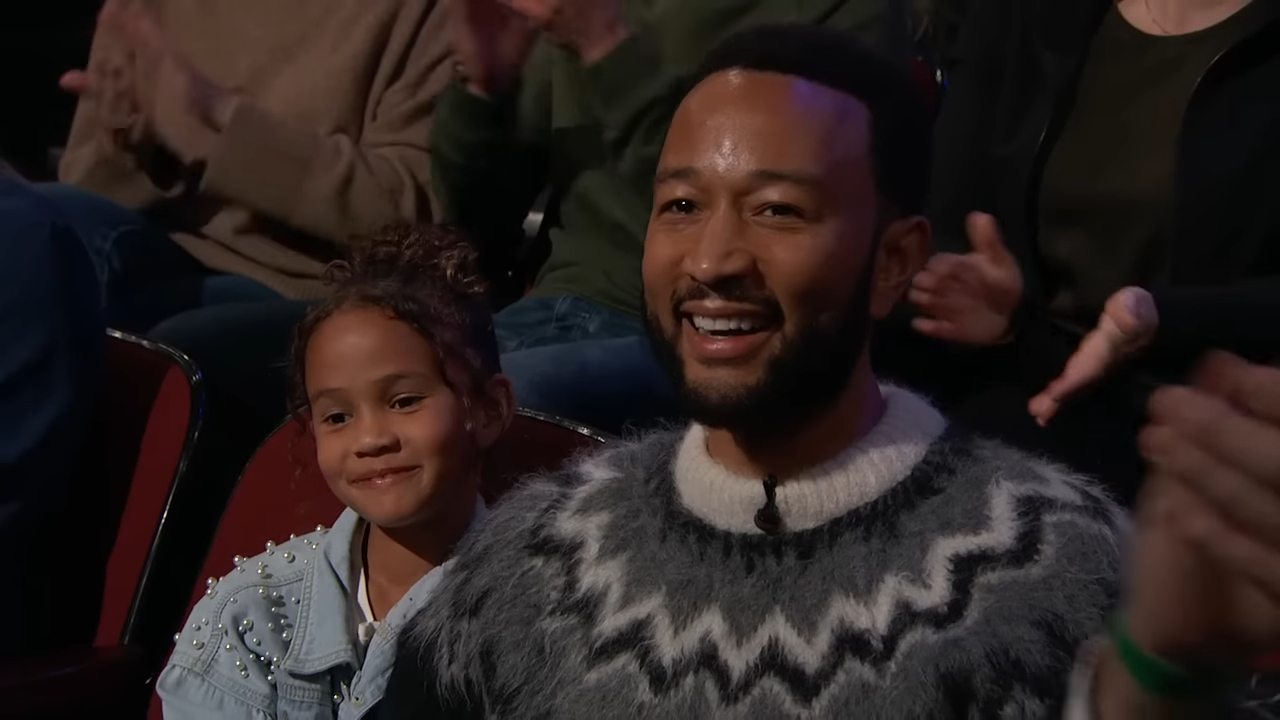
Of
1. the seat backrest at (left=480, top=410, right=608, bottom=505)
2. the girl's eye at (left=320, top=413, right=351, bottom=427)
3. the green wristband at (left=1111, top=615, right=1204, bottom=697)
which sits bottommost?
the seat backrest at (left=480, top=410, right=608, bottom=505)

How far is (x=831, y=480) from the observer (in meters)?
0.84

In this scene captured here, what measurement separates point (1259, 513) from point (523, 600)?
20.0 inches

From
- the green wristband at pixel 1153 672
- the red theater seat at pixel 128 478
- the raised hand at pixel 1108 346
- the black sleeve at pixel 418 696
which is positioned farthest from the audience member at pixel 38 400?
the green wristband at pixel 1153 672

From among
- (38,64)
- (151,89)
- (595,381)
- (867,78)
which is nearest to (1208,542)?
(867,78)

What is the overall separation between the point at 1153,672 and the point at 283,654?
77 centimetres

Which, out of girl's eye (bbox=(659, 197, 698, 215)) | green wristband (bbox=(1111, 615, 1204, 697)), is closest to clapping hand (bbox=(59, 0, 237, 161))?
girl's eye (bbox=(659, 197, 698, 215))

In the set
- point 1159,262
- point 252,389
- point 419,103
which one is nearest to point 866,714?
point 1159,262

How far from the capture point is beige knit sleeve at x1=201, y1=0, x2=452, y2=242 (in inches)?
71.7

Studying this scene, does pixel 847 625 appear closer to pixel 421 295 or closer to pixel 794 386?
pixel 794 386

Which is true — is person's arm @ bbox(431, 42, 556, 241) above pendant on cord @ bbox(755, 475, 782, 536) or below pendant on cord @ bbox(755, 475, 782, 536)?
below

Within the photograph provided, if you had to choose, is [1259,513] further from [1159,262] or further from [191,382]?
[191,382]

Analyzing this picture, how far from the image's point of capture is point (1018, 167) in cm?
136

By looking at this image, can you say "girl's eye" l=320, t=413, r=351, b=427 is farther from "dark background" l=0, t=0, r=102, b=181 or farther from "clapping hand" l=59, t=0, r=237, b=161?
"dark background" l=0, t=0, r=102, b=181

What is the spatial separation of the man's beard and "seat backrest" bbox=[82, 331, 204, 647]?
761 millimetres
